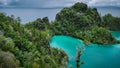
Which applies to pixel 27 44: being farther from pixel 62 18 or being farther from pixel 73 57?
pixel 62 18

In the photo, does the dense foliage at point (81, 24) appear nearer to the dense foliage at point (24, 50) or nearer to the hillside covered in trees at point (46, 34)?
the hillside covered in trees at point (46, 34)

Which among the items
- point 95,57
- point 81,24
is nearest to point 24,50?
point 95,57

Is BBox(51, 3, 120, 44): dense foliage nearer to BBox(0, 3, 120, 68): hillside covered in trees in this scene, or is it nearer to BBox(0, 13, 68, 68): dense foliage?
BBox(0, 3, 120, 68): hillside covered in trees

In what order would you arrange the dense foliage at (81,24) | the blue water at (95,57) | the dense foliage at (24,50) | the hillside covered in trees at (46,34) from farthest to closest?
the dense foliage at (81,24) < the blue water at (95,57) < the hillside covered in trees at (46,34) < the dense foliage at (24,50)

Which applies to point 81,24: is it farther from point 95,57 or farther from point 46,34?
point 95,57

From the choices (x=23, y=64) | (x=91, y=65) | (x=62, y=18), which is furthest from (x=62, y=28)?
(x=23, y=64)

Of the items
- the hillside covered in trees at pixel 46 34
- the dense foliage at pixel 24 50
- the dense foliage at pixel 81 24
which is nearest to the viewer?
the dense foliage at pixel 24 50

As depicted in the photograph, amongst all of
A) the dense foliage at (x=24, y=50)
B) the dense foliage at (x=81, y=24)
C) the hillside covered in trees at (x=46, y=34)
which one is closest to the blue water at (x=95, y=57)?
the hillside covered in trees at (x=46, y=34)

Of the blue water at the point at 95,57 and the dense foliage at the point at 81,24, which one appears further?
the dense foliage at the point at 81,24
